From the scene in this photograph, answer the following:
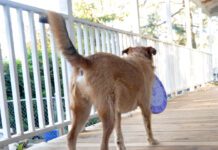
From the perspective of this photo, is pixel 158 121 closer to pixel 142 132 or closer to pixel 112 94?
pixel 142 132

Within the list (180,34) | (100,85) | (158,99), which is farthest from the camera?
(180,34)

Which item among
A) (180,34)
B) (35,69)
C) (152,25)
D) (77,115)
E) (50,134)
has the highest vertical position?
(152,25)

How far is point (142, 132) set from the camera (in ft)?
9.51

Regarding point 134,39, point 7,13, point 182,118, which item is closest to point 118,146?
point 7,13

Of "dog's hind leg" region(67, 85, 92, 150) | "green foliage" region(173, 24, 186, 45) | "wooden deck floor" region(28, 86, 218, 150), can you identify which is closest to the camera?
"dog's hind leg" region(67, 85, 92, 150)

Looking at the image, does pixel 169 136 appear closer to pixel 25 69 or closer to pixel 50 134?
pixel 25 69

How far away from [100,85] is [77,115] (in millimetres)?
289

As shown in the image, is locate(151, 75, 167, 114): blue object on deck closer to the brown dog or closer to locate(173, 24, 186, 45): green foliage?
the brown dog

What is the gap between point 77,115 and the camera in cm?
199

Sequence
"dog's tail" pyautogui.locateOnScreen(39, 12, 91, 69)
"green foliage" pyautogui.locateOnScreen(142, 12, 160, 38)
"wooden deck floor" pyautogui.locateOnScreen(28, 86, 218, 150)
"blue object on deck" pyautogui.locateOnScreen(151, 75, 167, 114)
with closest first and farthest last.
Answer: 1. "dog's tail" pyautogui.locateOnScreen(39, 12, 91, 69)
2. "wooden deck floor" pyautogui.locateOnScreen(28, 86, 218, 150)
3. "blue object on deck" pyautogui.locateOnScreen(151, 75, 167, 114)
4. "green foliage" pyautogui.locateOnScreen(142, 12, 160, 38)

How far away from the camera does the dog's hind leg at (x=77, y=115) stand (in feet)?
6.35

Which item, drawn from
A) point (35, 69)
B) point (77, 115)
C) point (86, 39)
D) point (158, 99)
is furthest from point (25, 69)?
point (158, 99)

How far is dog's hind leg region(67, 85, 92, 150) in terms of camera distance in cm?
194

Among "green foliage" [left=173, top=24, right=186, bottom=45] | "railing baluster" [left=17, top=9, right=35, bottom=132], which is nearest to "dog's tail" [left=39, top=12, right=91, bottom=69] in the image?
"railing baluster" [left=17, top=9, right=35, bottom=132]
